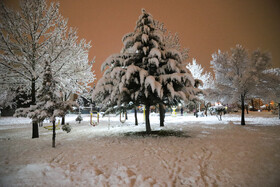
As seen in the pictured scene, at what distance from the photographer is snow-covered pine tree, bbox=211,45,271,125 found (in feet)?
42.8

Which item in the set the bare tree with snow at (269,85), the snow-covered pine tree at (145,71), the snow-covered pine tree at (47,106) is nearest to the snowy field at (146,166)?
the snow-covered pine tree at (47,106)

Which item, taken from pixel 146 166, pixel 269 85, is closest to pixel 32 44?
pixel 146 166

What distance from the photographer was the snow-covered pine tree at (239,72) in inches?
513

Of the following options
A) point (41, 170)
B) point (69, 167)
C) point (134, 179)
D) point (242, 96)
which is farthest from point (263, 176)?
point (242, 96)

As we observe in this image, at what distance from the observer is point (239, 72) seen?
47.5 feet

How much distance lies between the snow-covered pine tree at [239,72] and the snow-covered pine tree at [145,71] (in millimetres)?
7435

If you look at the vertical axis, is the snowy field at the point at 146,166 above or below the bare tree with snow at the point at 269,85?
below

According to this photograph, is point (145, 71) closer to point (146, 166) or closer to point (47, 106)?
point (146, 166)

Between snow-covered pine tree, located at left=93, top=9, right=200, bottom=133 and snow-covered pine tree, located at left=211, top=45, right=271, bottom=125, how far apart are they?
744 centimetres

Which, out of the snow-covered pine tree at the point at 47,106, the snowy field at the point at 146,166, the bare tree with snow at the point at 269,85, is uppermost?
the bare tree with snow at the point at 269,85

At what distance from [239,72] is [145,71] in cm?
1151

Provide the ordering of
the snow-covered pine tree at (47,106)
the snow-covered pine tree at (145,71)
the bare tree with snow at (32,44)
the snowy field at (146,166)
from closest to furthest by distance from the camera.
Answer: the snowy field at (146,166), the snow-covered pine tree at (47,106), the snow-covered pine tree at (145,71), the bare tree with snow at (32,44)

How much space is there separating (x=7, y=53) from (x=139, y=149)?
10074mm

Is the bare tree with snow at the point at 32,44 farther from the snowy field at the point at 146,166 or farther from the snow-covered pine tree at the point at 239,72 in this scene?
the snow-covered pine tree at the point at 239,72
